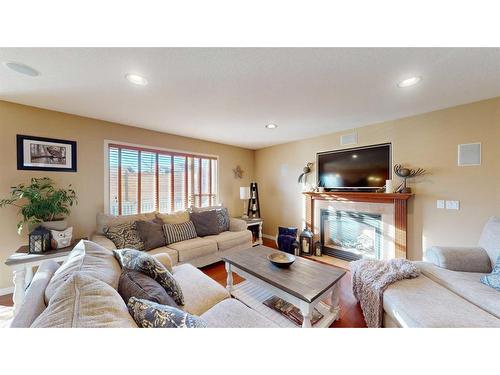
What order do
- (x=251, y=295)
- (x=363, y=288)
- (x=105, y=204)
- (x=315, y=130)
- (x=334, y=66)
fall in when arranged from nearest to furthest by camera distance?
(x=334, y=66) → (x=363, y=288) → (x=251, y=295) → (x=105, y=204) → (x=315, y=130)

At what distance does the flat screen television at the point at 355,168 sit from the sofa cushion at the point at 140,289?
2.97m

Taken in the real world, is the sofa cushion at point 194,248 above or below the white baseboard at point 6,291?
above

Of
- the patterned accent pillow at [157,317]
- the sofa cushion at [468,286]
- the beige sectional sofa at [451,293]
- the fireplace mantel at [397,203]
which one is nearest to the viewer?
the patterned accent pillow at [157,317]

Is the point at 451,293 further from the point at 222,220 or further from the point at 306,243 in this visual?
the point at 222,220

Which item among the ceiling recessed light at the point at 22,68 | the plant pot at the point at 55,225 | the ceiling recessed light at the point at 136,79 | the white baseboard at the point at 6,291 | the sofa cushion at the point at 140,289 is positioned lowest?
the white baseboard at the point at 6,291

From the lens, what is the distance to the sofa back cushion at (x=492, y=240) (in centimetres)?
159

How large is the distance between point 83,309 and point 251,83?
1809 mm

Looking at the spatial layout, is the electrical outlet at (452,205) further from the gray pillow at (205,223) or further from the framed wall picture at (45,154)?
the framed wall picture at (45,154)

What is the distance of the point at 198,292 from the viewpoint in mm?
1431

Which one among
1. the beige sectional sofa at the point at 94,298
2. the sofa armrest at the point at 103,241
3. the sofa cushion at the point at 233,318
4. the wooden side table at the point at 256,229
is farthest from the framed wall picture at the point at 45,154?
the wooden side table at the point at 256,229
